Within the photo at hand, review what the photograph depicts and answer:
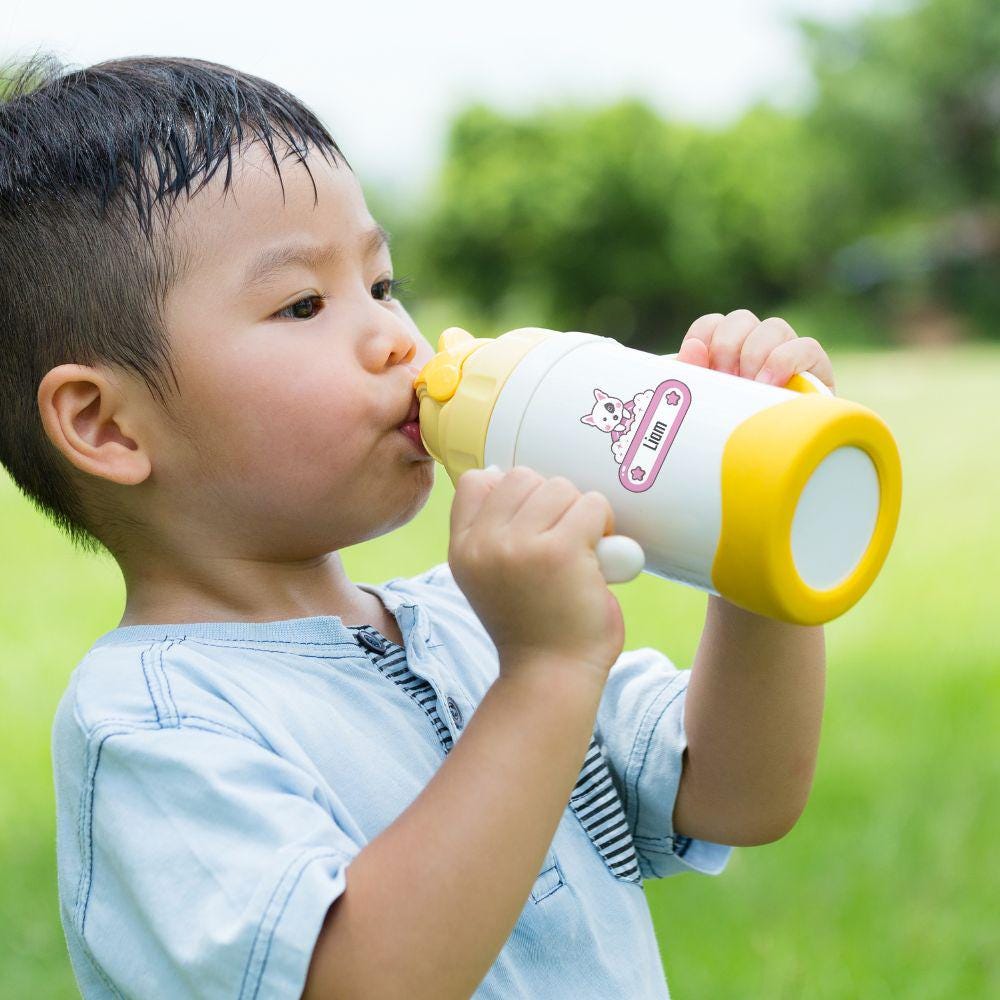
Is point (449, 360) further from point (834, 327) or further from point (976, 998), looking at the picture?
point (834, 327)

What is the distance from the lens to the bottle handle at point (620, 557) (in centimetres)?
104

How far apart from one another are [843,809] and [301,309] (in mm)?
2011

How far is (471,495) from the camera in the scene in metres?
1.09

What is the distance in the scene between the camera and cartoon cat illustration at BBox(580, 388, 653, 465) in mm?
1071

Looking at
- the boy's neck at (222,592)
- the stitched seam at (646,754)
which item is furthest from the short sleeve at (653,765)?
the boy's neck at (222,592)

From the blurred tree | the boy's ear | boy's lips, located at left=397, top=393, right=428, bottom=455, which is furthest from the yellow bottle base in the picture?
the blurred tree

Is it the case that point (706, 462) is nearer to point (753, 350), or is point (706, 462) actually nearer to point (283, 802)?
point (753, 350)

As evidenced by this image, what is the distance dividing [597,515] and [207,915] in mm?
417

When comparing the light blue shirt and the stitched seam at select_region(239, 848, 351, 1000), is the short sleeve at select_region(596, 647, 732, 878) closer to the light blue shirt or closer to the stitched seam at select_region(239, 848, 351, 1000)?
the light blue shirt

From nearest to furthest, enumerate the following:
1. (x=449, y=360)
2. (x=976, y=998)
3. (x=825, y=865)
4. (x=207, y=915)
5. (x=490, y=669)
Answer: (x=207, y=915) → (x=449, y=360) → (x=490, y=669) → (x=976, y=998) → (x=825, y=865)

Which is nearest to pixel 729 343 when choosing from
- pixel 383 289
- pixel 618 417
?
pixel 618 417

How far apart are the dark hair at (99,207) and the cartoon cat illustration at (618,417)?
0.38 metres

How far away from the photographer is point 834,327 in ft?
78.5

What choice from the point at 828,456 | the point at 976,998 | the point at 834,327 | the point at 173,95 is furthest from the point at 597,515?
the point at 834,327
